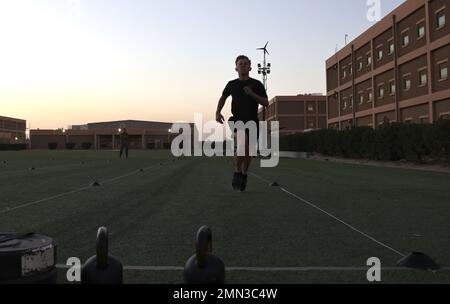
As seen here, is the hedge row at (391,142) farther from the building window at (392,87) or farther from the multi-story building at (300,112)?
the multi-story building at (300,112)

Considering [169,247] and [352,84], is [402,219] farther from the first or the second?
[352,84]

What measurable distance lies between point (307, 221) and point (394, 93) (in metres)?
40.0

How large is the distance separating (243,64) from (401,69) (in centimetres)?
3692

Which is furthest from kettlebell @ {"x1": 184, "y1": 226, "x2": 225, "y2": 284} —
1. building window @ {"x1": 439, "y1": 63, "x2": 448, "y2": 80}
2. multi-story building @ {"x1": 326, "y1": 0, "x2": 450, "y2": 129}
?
building window @ {"x1": 439, "y1": 63, "x2": 448, "y2": 80}

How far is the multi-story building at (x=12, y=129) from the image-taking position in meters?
140

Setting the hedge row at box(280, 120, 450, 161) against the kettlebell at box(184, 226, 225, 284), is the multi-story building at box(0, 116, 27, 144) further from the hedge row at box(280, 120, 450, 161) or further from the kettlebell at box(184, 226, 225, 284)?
the kettlebell at box(184, 226, 225, 284)

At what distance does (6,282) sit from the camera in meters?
2.12

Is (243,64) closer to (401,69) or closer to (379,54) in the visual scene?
(401,69)

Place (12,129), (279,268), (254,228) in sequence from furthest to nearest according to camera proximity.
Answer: (12,129) < (254,228) < (279,268)

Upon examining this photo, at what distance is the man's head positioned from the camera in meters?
7.92

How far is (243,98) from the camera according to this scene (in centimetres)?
796

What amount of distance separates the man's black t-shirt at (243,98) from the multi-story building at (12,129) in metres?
139

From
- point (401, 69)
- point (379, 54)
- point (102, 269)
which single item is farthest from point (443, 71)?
point (102, 269)

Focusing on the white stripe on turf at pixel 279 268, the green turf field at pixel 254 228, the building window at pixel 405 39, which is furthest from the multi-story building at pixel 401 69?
the white stripe on turf at pixel 279 268
